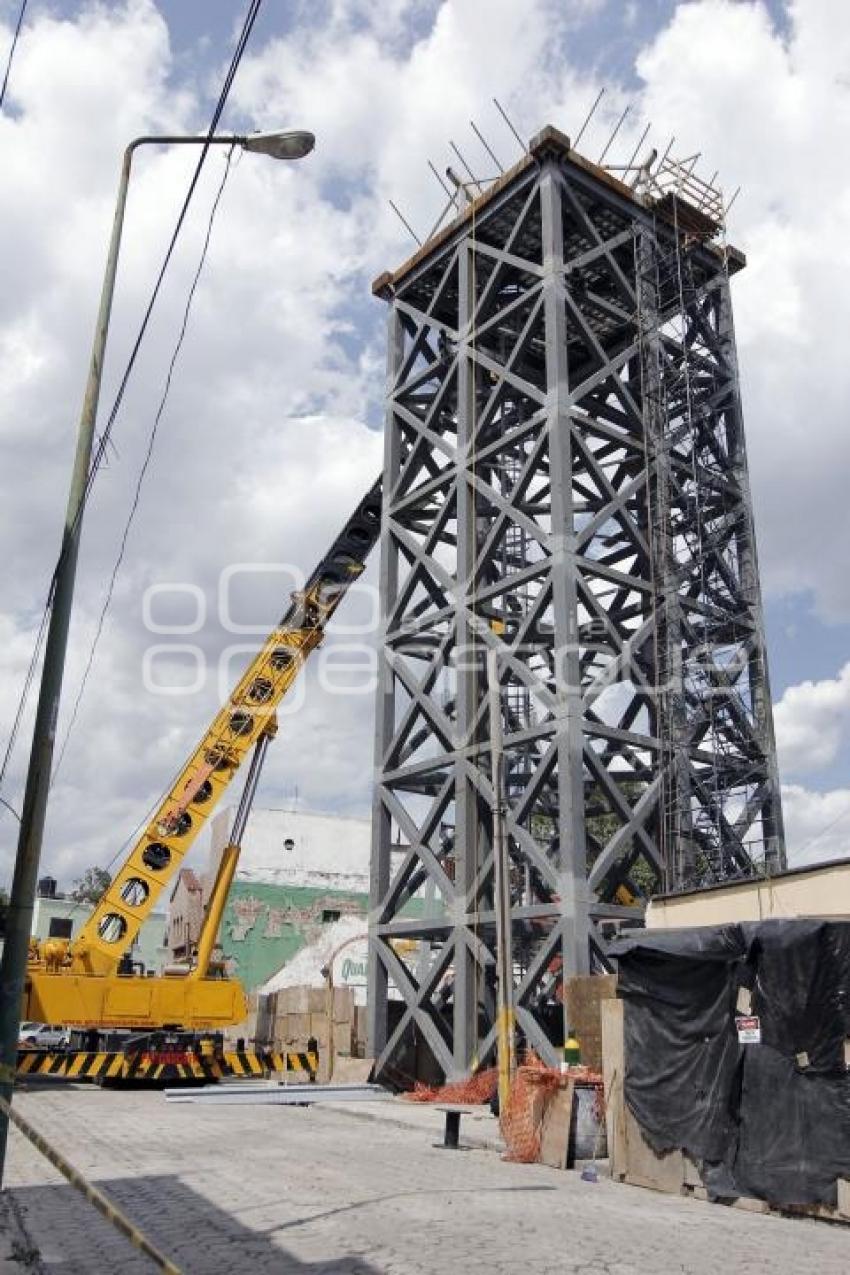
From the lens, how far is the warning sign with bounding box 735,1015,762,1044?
10656mm

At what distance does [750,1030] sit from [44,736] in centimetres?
729

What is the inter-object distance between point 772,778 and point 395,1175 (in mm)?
13596

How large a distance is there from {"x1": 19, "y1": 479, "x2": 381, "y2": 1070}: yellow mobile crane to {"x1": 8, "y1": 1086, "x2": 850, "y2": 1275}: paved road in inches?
338

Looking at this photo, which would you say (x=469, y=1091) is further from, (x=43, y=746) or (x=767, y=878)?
(x=43, y=746)

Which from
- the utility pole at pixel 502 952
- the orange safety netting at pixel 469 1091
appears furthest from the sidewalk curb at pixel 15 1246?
the orange safety netting at pixel 469 1091

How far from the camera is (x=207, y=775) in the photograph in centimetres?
2577

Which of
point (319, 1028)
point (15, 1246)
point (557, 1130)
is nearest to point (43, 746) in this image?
point (15, 1246)

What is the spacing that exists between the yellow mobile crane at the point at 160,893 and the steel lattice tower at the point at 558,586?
3.28m

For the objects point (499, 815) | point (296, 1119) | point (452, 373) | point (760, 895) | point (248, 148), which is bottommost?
point (296, 1119)

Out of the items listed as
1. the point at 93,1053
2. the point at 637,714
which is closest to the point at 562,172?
the point at 637,714

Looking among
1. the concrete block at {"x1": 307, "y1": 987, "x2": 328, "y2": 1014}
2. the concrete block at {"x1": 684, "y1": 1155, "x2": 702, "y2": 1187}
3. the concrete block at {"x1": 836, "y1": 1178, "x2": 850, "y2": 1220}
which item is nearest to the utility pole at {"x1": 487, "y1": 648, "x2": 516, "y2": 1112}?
the concrete block at {"x1": 684, "y1": 1155, "x2": 702, "y2": 1187}

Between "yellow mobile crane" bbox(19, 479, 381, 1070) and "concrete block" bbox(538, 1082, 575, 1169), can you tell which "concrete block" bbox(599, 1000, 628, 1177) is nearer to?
"concrete block" bbox(538, 1082, 575, 1169)

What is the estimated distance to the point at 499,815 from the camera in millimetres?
17500

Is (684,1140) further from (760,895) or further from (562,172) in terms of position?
(562,172)
